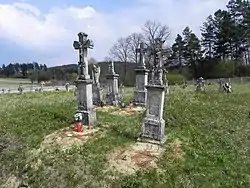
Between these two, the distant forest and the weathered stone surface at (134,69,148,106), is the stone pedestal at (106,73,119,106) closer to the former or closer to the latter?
the weathered stone surface at (134,69,148,106)

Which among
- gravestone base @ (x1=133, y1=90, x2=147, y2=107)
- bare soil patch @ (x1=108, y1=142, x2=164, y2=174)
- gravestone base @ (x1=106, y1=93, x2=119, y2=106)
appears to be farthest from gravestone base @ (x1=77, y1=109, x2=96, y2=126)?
gravestone base @ (x1=133, y1=90, x2=147, y2=107)

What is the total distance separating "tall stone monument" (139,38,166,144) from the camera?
985 cm

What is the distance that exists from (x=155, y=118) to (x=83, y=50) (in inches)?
164

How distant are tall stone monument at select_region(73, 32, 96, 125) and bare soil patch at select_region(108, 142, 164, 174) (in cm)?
282

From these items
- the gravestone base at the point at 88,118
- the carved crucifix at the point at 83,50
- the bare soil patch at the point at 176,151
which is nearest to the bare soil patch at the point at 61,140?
the gravestone base at the point at 88,118

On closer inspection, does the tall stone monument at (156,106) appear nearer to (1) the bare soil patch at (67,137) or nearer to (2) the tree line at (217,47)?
(1) the bare soil patch at (67,137)

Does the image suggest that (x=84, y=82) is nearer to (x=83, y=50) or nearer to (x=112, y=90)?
(x=83, y=50)

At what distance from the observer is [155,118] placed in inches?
395

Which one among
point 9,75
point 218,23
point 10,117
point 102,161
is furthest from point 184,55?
point 9,75

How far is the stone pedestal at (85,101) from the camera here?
11.6 meters

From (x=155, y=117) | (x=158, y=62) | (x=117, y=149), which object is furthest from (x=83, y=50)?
(x=117, y=149)

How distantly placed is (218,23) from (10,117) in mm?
41242

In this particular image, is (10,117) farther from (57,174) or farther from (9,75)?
(9,75)

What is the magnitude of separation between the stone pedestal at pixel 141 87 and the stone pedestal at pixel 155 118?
19.8ft
